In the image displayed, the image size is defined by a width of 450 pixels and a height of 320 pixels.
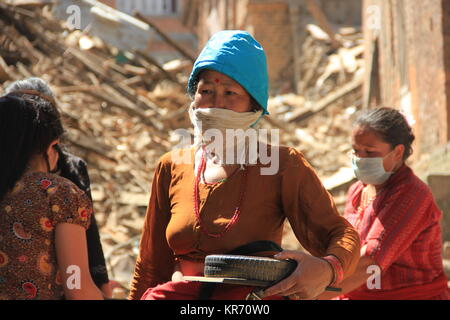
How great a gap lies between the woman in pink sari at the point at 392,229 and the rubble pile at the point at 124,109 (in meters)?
3.65

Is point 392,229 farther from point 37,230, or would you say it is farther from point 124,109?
point 124,109

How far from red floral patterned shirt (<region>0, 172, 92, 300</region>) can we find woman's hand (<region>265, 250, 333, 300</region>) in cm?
82

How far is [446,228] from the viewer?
7016mm

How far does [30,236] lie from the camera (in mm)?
3035

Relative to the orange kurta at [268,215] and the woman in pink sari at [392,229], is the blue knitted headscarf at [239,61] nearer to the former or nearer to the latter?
the orange kurta at [268,215]

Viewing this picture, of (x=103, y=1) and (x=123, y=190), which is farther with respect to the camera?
(x=103, y=1)

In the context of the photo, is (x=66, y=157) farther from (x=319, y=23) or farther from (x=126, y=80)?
(x=319, y=23)

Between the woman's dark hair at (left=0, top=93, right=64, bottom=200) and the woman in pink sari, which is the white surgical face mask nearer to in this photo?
the woman in pink sari

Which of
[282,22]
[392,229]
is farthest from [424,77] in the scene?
[282,22]

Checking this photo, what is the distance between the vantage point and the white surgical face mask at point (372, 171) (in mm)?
4367

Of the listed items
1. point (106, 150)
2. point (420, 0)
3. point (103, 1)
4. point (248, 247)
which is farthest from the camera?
point (103, 1)

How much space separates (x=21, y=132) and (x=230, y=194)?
2.70ft

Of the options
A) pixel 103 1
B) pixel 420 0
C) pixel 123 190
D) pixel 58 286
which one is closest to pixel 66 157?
pixel 58 286
